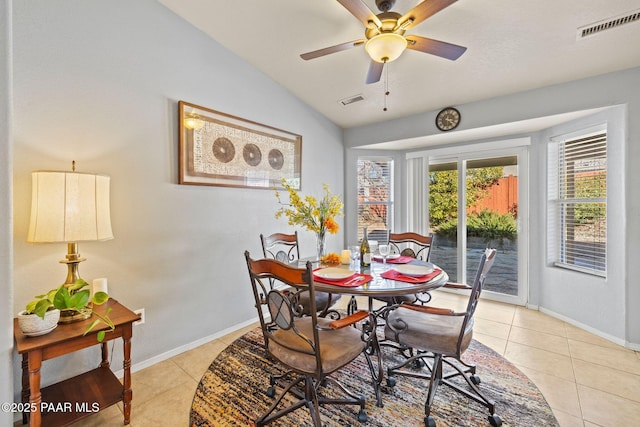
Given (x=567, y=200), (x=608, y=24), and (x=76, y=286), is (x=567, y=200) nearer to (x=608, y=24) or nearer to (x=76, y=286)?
(x=608, y=24)

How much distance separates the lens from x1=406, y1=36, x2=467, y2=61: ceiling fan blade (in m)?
1.85

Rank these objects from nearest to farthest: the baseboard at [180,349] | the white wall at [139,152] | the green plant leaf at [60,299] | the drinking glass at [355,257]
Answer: the green plant leaf at [60,299] < the white wall at [139,152] < the baseboard at [180,349] < the drinking glass at [355,257]

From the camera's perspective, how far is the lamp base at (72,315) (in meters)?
1.66

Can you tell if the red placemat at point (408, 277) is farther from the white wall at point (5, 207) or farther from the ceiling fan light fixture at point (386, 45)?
the white wall at point (5, 207)

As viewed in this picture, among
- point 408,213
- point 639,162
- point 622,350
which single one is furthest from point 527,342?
point 408,213

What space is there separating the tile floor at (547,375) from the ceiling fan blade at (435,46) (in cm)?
248

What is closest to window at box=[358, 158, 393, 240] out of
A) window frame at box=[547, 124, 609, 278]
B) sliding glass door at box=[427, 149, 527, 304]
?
sliding glass door at box=[427, 149, 527, 304]

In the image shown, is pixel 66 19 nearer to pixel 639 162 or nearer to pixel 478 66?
pixel 478 66

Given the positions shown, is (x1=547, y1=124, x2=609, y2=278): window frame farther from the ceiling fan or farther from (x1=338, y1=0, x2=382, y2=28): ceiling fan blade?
(x1=338, y1=0, x2=382, y2=28): ceiling fan blade

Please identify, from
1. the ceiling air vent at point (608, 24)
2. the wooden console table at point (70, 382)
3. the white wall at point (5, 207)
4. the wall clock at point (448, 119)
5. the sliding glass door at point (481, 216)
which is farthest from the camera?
the sliding glass door at point (481, 216)

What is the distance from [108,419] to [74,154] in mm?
1806

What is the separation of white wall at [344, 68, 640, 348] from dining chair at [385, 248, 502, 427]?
73.0 inches

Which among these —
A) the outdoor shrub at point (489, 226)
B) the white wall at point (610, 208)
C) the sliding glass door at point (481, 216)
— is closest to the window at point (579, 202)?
the white wall at point (610, 208)

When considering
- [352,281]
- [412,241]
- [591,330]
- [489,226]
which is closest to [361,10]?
[352,281]
